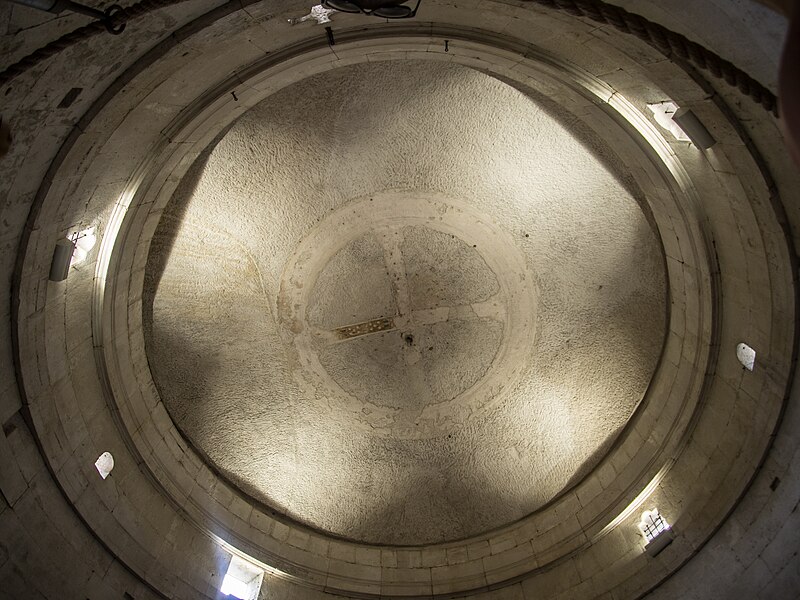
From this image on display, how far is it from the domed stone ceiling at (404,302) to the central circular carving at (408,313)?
30mm

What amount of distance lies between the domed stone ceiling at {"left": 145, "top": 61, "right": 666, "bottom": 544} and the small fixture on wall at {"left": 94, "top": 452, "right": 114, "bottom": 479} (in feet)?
4.17

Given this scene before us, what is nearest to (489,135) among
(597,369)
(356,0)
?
(597,369)

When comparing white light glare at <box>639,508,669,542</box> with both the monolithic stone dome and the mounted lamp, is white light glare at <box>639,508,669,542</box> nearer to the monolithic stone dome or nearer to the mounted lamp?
→ the monolithic stone dome

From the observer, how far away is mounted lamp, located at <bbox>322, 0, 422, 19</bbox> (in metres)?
3.86

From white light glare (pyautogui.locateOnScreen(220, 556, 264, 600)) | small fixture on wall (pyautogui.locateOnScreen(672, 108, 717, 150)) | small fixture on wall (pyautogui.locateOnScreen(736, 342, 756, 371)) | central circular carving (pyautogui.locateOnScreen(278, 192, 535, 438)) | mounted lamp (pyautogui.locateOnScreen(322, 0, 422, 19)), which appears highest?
central circular carving (pyautogui.locateOnScreen(278, 192, 535, 438))

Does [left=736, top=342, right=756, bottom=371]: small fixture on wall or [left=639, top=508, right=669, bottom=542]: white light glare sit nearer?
[left=736, top=342, right=756, bottom=371]: small fixture on wall

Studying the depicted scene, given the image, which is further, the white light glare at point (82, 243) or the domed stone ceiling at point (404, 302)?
the domed stone ceiling at point (404, 302)

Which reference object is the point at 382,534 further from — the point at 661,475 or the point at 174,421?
the point at 661,475

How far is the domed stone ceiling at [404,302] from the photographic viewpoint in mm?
7457

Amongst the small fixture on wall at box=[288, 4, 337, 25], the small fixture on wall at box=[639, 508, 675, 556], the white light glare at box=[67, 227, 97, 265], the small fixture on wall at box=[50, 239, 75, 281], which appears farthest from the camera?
the small fixture on wall at box=[639, 508, 675, 556]

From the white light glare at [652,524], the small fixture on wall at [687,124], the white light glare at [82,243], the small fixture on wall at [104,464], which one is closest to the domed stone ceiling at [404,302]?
the white light glare at [652,524]

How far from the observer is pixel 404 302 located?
9.09m

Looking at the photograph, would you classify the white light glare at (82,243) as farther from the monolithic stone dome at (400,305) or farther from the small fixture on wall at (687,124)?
the small fixture on wall at (687,124)

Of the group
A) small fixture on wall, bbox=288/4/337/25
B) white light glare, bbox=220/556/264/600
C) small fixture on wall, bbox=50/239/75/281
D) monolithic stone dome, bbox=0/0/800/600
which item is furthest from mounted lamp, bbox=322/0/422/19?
white light glare, bbox=220/556/264/600
